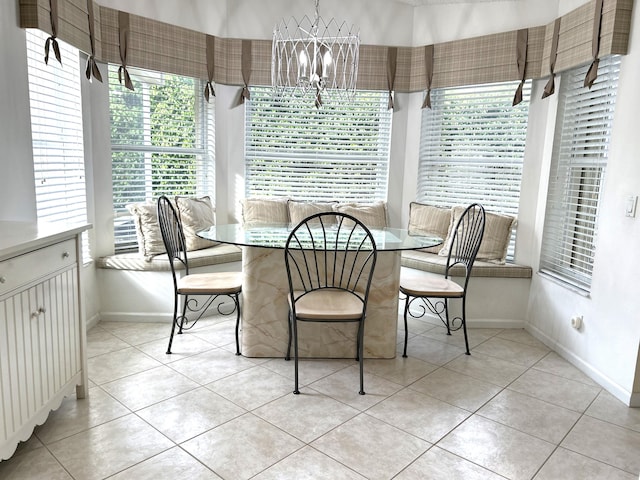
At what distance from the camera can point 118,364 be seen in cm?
282

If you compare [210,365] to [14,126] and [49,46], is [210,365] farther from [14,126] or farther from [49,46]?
[49,46]

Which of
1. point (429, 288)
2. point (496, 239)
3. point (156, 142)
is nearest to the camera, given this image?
point (429, 288)

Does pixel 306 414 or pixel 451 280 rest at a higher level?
pixel 451 280

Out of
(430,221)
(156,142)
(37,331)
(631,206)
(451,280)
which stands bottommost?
(451,280)

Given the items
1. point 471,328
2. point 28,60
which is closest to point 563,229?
point 471,328

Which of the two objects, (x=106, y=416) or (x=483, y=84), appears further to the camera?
(x=483, y=84)

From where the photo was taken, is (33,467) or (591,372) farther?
(591,372)

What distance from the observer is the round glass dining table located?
2898 mm

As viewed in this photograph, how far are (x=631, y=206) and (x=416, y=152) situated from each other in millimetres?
2037

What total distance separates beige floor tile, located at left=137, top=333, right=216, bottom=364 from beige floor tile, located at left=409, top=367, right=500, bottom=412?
139cm

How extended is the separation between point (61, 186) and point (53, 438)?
1.67 meters

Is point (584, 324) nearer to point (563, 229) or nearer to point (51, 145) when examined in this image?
point (563, 229)

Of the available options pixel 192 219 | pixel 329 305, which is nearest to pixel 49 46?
pixel 192 219

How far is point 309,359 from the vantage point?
2.98 metres
